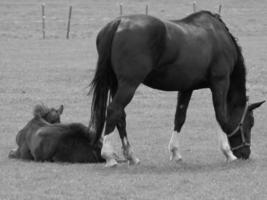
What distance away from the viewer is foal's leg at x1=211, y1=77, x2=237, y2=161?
10477 mm

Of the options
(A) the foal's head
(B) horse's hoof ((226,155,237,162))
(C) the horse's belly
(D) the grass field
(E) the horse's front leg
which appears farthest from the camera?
(A) the foal's head

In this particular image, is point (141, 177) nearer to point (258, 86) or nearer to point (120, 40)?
point (120, 40)

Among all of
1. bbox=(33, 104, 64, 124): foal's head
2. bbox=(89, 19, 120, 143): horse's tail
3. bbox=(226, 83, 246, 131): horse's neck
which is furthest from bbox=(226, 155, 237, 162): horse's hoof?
bbox=(33, 104, 64, 124): foal's head

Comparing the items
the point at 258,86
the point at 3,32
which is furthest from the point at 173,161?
the point at 3,32

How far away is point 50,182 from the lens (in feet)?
28.8

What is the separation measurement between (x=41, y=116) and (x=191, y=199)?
13.3 feet

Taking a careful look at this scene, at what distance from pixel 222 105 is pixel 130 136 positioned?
292cm

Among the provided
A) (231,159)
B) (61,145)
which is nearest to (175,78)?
(231,159)

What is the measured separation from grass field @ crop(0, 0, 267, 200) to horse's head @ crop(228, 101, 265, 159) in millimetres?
257

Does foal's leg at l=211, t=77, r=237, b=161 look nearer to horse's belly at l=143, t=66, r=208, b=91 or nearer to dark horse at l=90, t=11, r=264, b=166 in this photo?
dark horse at l=90, t=11, r=264, b=166

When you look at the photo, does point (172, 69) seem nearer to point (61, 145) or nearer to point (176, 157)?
point (176, 157)

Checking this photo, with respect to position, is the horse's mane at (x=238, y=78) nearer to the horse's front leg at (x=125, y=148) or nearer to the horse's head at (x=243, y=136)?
the horse's head at (x=243, y=136)

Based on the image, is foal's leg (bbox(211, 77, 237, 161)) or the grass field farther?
foal's leg (bbox(211, 77, 237, 161))

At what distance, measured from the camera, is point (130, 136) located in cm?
1320
